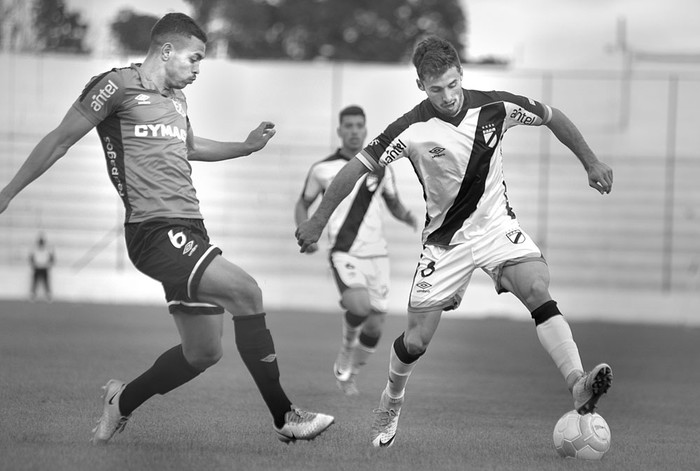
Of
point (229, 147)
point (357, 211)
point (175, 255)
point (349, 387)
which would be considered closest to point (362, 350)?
point (349, 387)

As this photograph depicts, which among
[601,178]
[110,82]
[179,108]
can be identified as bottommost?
[601,178]

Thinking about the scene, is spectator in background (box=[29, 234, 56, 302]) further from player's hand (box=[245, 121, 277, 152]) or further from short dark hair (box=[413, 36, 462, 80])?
short dark hair (box=[413, 36, 462, 80])

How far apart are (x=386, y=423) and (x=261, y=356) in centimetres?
104

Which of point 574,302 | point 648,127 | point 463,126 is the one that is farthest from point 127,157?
point 648,127

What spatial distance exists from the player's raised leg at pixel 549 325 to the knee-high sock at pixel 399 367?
69 centimetres

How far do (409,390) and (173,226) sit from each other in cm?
446

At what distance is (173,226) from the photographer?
18.4 feet

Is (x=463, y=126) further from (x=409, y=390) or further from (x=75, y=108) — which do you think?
(x=409, y=390)

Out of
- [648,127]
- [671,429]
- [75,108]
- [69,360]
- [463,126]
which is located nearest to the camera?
[75,108]

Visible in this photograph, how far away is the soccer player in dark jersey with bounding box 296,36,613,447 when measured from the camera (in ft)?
20.4

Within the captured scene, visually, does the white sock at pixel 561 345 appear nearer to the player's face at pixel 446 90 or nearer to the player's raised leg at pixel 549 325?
the player's raised leg at pixel 549 325

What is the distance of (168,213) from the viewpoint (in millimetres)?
5625

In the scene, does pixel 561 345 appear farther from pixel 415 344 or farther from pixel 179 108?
pixel 179 108

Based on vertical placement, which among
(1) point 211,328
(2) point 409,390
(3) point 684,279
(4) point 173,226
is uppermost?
(4) point 173,226
